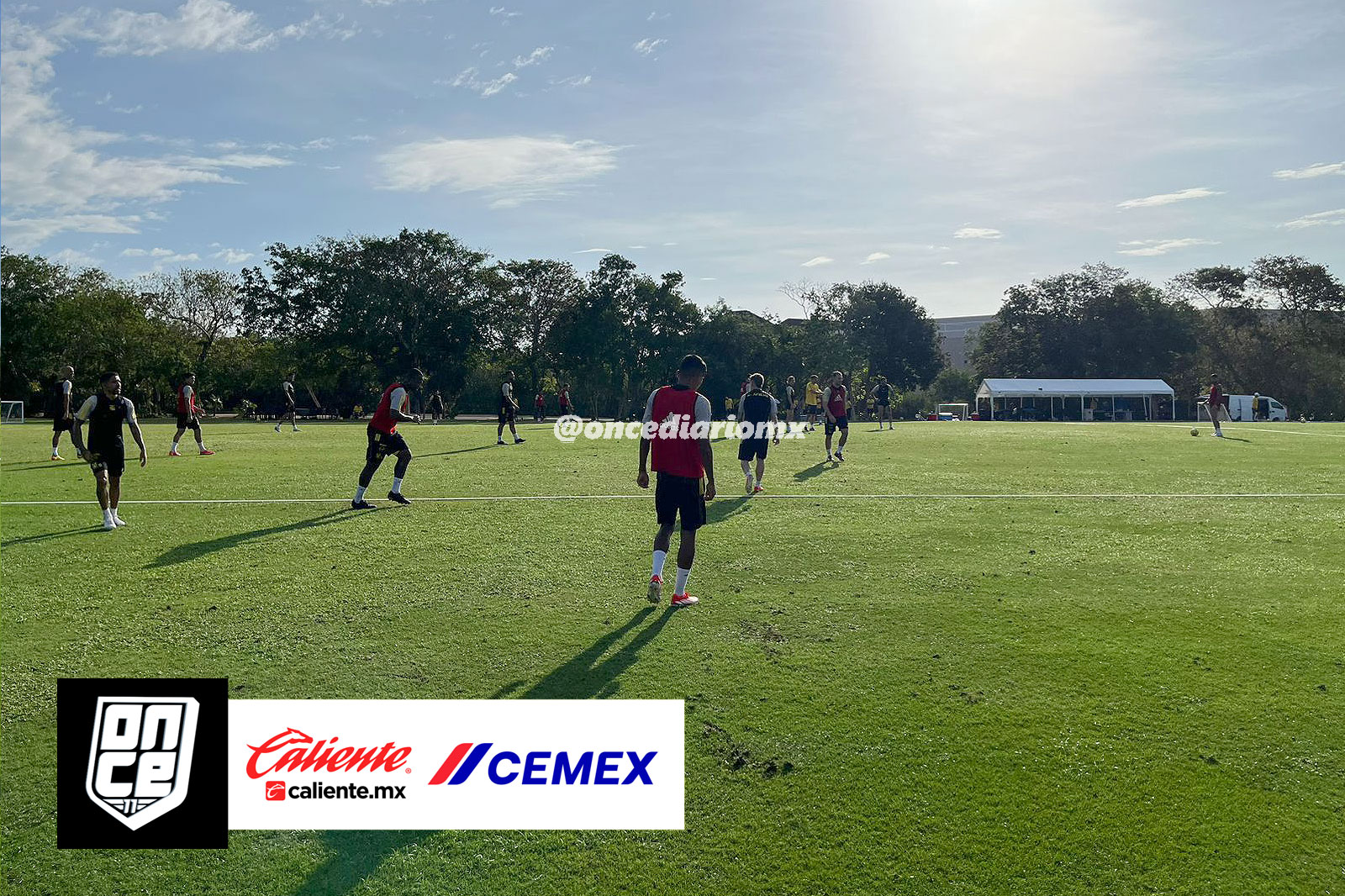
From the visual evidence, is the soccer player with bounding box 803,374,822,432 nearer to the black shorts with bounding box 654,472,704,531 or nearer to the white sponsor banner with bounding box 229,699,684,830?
the black shorts with bounding box 654,472,704,531

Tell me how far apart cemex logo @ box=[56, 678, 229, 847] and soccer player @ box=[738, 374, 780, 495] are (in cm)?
983

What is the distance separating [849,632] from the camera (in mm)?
6430

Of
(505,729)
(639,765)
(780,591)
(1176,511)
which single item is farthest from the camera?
(1176,511)

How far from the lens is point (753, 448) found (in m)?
14.8

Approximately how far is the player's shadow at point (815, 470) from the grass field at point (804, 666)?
3783mm

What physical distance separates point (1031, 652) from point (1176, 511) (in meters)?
7.89

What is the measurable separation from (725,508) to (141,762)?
9.25 m

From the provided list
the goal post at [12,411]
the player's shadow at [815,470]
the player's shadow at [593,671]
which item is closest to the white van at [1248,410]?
the player's shadow at [815,470]

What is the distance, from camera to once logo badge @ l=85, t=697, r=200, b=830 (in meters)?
4.01

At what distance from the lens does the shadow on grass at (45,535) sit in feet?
33.1

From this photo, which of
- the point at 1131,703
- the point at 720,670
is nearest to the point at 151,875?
the point at 720,670

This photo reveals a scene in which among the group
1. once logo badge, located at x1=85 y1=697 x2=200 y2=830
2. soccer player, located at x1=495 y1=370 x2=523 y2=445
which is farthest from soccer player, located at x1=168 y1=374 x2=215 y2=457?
once logo badge, located at x1=85 y1=697 x2=200 y2=830

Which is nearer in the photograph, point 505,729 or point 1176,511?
point 505,729

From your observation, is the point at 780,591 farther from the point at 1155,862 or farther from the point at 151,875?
the point at 151,875
